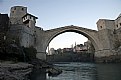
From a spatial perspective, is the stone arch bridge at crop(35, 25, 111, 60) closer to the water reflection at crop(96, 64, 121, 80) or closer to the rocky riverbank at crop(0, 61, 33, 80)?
the water reflection at crop(96, 64, 121, 80)

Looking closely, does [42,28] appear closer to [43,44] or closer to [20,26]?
[43,44]

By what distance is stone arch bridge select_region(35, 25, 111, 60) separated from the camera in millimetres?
45719

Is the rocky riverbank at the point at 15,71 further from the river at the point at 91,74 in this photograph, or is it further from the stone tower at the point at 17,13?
the stone tower at the point at 17,13

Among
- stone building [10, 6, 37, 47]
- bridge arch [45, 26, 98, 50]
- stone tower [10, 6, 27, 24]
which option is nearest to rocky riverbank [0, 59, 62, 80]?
stone building [10, 6, 37, 47]

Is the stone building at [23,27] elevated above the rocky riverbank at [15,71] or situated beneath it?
elevated above

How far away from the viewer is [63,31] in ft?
170

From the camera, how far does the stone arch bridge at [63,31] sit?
45.7m

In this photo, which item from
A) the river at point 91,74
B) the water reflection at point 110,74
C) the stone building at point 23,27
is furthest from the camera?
→ the stone building at point 23,27

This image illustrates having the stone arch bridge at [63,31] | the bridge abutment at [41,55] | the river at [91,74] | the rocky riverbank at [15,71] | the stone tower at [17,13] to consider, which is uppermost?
the stone tower at [17,13]

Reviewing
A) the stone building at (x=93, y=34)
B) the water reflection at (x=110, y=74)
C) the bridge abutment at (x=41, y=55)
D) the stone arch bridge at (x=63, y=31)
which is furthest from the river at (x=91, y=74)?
the stone arch bridge at (x=63, y=31)

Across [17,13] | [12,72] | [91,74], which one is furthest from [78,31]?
[12,72]

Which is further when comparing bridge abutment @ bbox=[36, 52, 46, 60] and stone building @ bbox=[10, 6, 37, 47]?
bridge abutment @ bbox=[36, 52, 46, 60]

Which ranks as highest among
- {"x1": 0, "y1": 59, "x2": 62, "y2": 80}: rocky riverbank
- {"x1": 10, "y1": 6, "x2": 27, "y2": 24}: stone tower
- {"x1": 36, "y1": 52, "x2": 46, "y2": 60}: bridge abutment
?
{"x1": 10, "y1": 6, "x2": 27, "y2": 24}: stone tower

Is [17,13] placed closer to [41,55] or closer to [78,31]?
[41,55]
